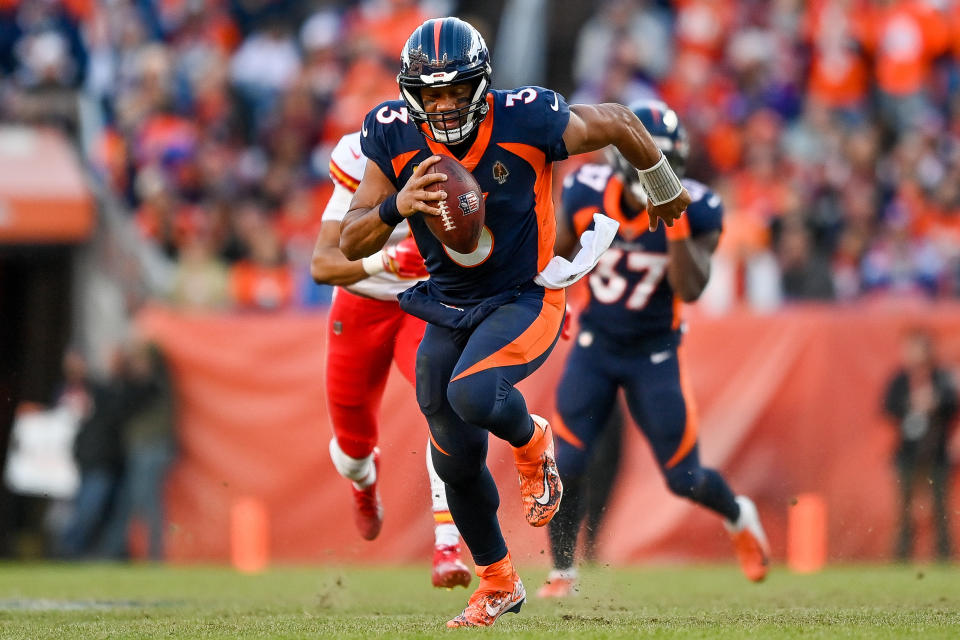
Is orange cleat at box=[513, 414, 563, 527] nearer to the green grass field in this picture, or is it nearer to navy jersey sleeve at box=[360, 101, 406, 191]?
the green grass field

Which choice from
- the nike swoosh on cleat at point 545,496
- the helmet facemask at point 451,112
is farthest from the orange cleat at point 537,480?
the helmet facemask at point 451,112

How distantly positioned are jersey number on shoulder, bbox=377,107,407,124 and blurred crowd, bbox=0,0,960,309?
5874 millimetres

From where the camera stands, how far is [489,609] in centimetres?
560

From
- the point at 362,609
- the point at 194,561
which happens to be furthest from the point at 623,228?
the point at 194,561

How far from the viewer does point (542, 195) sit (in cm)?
551

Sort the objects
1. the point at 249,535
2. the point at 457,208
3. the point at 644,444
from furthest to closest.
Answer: the point at 249,535, the point at 644,444, the point at 457,208

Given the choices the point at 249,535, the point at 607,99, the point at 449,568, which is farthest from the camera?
the point at 607,99

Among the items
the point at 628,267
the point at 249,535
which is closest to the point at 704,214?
the point at 628,267

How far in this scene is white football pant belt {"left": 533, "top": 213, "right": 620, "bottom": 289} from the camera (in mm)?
5609

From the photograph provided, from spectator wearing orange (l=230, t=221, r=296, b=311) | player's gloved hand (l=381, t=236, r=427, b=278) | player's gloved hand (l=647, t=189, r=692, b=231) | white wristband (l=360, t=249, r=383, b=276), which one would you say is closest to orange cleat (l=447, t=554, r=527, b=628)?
white wristband (l=360, t=249, r=383, b=276)

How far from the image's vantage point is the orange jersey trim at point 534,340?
5305 mm

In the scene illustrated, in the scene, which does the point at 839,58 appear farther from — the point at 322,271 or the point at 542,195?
the point at 322,271

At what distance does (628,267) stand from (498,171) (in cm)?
200

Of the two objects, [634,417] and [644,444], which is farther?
[644,444]
